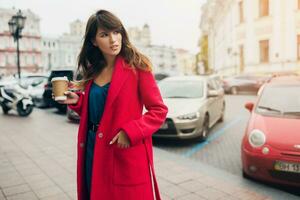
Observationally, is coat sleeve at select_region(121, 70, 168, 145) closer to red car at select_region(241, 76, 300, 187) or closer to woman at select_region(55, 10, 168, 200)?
woman at select_region(55, 10, 168, 200)

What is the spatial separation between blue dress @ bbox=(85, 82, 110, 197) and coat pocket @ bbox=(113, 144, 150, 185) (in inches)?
10.3

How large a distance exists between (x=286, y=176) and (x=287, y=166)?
135 mm

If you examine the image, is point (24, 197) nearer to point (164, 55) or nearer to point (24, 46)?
point (24, 46)

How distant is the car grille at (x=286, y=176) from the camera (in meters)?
4.12

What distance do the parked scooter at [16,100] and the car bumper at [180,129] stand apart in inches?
262

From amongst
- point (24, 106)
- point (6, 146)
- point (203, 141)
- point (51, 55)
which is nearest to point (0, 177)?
point (6, 146)

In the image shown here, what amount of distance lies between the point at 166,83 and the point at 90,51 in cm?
644

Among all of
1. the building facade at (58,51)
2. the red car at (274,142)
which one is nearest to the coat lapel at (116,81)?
the red car at (274,142)

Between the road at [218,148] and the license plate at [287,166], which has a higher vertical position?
the license plate at [287,166]

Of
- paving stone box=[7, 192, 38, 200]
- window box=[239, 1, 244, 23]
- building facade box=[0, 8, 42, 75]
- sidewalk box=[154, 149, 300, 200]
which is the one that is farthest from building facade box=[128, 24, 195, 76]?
paving stone box=[7, 192, 38, 200]

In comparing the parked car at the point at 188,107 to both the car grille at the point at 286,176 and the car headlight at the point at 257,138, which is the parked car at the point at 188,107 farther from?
the car grille at the point at 286,176

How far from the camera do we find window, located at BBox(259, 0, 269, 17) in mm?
30234

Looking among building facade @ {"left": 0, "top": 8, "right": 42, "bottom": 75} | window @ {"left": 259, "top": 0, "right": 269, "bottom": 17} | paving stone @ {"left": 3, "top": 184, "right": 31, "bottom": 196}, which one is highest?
building facade @ {"left": 0, "top": 8, "right": 42, "bottom": 75}

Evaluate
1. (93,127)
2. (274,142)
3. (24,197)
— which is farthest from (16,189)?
(274,142)
